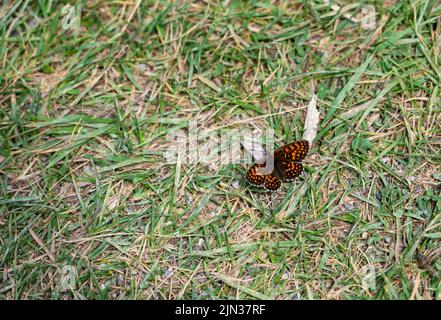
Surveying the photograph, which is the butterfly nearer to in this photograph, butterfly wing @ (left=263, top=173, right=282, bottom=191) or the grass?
butterfly wing @ (left=263, top=173, right=282, bottom=191)

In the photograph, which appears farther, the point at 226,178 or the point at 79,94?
the point at 79,94

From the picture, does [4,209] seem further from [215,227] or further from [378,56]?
[378,56]

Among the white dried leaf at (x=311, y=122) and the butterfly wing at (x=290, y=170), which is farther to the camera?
the white dried leaf at (x=311, y=122)

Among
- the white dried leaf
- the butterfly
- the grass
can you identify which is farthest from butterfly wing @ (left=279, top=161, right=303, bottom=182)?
the white dried leaf

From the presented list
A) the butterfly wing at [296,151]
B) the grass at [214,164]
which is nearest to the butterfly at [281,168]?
the butterfly wing at [296,151]

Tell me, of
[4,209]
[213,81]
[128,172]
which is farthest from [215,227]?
[4,209]

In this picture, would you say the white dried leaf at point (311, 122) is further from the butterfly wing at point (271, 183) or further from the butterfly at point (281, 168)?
the butterfly wing at point (271, 183)
